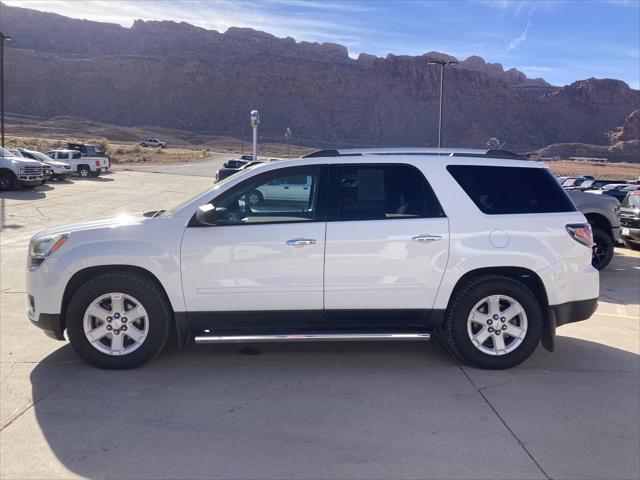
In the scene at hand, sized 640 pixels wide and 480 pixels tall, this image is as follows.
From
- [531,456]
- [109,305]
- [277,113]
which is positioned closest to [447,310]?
[531,456]

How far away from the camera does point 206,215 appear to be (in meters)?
5.32

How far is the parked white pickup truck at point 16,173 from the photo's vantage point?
25953 mm

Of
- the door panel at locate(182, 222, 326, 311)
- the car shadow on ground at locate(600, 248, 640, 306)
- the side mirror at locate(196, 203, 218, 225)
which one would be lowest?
the car shadow on ground at locate(600, 248, 640, 306)

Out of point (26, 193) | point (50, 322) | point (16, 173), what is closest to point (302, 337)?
point (50, 322)

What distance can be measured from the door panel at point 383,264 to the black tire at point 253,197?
0.66m

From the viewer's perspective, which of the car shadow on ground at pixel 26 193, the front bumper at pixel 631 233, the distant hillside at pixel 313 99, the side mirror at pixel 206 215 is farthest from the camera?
the distant hillside at pixel 313 99

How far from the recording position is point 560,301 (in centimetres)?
564

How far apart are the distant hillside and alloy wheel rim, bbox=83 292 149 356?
99795 mm

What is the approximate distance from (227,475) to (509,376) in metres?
2.84

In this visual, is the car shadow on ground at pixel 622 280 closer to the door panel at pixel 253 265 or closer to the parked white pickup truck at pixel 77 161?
the door panel at pixel 253 265

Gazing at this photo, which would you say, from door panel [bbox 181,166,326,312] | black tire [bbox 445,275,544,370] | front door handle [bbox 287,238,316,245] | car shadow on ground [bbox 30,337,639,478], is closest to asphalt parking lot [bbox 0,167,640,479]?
car shadow on ground [bbox 30,337,639,478]

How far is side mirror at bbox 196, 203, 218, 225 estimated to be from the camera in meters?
5.29

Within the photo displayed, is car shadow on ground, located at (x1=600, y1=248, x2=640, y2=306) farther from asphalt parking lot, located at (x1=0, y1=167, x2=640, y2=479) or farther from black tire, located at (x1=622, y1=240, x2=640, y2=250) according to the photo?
asphalt parking lot, located at (x1=0, y1=167, x2=640, y2=479)

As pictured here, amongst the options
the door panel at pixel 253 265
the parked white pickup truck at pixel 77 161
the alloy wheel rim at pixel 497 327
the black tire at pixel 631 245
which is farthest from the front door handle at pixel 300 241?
the parked white pickup truck at pixel 77 161
